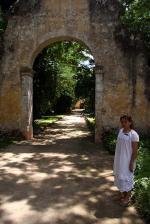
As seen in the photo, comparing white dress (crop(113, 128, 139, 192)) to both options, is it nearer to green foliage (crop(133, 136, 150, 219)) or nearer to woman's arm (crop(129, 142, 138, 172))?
woman's arm (crop(129, 142, 138, 172))

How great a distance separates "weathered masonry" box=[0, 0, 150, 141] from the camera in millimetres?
13305

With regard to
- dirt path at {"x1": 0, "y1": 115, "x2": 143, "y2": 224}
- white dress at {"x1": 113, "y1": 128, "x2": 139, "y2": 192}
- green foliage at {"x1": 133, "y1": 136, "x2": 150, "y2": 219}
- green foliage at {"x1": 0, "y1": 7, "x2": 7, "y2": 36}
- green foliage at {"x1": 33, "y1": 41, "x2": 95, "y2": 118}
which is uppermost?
green foliage at {"x1": 0, "y1": 7, "x2": 7, "y2": 36}

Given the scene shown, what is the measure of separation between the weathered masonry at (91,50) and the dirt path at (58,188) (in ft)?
8.34

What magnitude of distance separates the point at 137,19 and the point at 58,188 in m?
6.07

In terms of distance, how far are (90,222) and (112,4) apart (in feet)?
32.9

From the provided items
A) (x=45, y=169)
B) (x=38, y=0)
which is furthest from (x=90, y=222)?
(x=38, y=0)

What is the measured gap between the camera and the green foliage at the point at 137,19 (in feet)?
29.9

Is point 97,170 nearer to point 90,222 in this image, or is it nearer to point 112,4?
point 90,222

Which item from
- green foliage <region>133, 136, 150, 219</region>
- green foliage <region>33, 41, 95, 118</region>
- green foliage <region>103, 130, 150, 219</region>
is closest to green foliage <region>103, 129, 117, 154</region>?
green foliage <region>103, 130, 150, 219</region>

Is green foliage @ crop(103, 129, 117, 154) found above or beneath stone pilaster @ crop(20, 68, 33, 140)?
beneath

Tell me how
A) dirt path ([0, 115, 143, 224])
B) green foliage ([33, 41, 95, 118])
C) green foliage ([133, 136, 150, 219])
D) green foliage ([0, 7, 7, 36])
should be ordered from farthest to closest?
green foliage ([33, 41, 95, 118])
green foliage ([0, 7, 7, 36])
green foliage ([133, 136, 150, 219])
dirt path ([0, 115, 143, 224])

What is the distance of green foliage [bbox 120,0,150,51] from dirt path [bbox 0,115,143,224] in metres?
3.97

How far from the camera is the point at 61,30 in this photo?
13.7 meters

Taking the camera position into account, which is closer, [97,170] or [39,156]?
[97,170]
